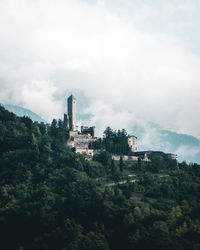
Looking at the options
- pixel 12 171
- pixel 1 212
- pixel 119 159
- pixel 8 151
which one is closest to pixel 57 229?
pixel 1 212

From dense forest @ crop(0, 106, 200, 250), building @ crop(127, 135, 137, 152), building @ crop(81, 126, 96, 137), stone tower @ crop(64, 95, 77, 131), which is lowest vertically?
dense forest @ crop(0, 106, 200, 250)

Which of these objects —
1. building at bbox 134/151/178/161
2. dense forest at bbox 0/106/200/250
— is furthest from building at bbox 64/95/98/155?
building at bbox 134/151/178/161

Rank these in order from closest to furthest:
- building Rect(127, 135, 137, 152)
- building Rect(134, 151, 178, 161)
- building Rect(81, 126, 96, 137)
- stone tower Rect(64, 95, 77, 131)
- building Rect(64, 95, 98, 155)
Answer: building Rect(64, 95, 98, 155), building Rect(134, 151, 178, 161), stone tower Rect(64, 95, 77, 131), building Rect(127, 135, 137, 152), building Rect(81, 126, 96, 137)

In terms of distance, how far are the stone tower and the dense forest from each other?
8195 millimetres

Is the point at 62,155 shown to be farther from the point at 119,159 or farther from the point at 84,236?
the point at 84,236

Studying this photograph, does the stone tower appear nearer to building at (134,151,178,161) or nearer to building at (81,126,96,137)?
building at (81,126,96,137)

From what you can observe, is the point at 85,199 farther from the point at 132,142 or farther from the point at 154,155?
the point at 132,142

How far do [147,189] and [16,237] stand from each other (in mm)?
20502

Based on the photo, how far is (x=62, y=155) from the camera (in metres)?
75.4

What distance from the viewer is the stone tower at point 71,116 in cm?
9200

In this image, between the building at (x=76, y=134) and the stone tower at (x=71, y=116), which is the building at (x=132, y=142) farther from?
the stone tower at (x=71, y=116)

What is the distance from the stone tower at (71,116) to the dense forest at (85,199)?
323 inches

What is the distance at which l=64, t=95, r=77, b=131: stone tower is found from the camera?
9200 centimetres

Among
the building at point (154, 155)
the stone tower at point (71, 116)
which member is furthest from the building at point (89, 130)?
the building at point (154, 155)
